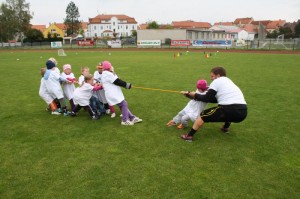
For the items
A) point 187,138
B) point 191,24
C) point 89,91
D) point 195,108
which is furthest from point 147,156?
point 191,24

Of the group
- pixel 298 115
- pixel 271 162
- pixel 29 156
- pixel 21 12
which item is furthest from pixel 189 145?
pixel 21 12

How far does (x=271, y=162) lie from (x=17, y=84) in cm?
1229

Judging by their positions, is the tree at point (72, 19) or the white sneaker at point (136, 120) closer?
the white sneaker at point (136, 120)

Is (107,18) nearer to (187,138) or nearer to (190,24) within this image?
(190,24)

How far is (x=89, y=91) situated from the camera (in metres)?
7.41

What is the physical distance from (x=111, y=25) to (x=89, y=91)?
117 meters

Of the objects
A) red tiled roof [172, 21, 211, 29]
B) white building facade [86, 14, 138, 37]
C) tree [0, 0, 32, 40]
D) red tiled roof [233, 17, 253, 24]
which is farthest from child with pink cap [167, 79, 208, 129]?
red tiled roof [233, 17, 253, 24]

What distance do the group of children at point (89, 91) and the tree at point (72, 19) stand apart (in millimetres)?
106080

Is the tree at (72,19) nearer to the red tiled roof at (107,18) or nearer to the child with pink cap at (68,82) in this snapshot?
the red tiled roof at (107,18)

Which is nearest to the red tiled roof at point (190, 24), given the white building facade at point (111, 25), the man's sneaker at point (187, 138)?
the white building facade at point (111, 25)

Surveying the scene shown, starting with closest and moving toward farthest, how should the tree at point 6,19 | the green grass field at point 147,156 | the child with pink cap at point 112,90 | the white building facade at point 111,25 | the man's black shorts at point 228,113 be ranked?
1. the green grass field at point 147,156
2. the man's black shorts at point 228,113
3. the child with pink cap at point 112,90
4. the tree at point 6,19
5. the white building facade at point 111,25

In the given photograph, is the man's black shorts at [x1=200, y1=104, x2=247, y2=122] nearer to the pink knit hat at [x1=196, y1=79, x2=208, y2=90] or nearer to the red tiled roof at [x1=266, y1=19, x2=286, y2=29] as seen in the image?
the pink knit hat at [x1=196, y1=79, x2=208, y2=90]

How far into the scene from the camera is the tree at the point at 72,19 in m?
107

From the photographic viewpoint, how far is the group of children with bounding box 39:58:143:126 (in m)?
6.97
